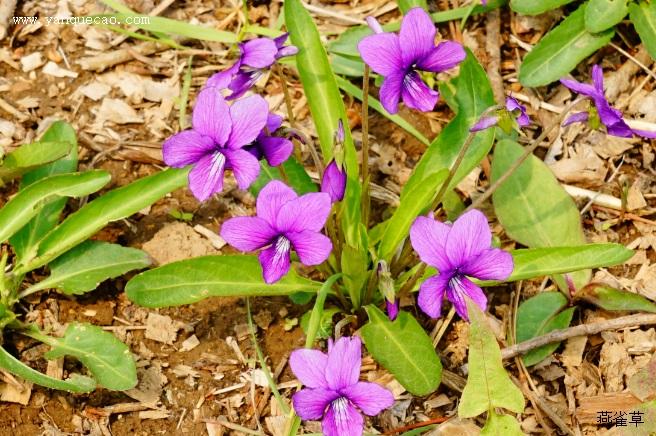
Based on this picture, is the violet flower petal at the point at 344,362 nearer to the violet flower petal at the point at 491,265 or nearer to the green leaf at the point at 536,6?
the violet flower petal at the point at 491,265

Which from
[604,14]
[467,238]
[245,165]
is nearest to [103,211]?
[245,165]

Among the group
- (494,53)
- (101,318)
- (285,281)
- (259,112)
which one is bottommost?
(101,318)

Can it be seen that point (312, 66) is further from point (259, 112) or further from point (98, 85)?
point (98, 85)

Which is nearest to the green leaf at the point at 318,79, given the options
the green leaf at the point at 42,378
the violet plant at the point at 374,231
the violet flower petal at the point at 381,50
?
the violet plant at the point at 374,231

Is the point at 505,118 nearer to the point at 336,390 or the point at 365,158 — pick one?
the point at 365,158

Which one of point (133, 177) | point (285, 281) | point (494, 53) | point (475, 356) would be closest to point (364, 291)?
point (285, 281)
